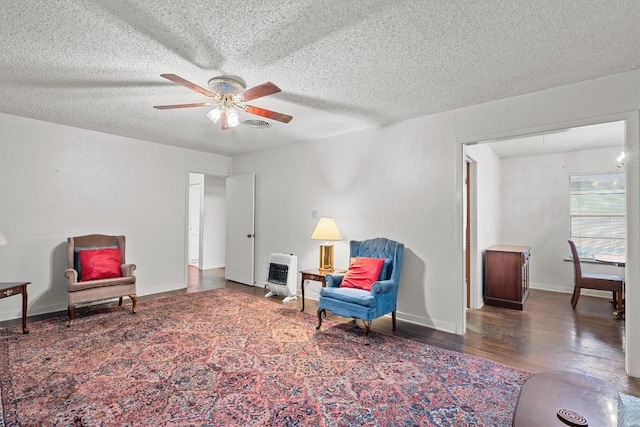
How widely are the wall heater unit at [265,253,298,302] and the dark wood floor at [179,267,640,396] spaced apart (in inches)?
9.1

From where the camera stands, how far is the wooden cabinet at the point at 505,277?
4262mm

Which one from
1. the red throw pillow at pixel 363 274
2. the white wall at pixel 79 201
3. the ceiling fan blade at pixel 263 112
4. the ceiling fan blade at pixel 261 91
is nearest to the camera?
the ceiling fan blade at pixel 261 91

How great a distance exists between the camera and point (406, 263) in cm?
377

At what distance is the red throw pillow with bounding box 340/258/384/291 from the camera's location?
3412 mm

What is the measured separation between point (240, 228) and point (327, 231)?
2.33 metres

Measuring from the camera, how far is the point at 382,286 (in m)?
3.20

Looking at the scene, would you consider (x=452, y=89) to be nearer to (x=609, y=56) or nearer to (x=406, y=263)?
(x=609, y=56)

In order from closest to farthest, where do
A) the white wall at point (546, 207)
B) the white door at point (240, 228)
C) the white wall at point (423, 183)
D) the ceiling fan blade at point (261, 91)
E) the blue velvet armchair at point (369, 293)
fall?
the ceiling fan blade at point (261, 91)
the white wall at point (423, 183)
the blue velvet armchair at point (369, 293)
the white wall at point (546, 207)
the white door at point (240, 228)

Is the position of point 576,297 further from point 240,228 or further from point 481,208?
point 240,228

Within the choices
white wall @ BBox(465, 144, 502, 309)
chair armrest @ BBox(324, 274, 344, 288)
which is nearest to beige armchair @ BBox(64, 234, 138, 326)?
chair armrest @ BBox(324, 274, 344, 288)

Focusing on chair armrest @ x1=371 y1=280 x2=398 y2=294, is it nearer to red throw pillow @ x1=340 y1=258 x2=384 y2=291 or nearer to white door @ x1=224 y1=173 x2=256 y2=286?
red throw pillow @ x1=340 y1=258 x2=384 y2=291

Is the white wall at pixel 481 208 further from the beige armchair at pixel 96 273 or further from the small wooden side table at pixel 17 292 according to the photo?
the small wooden side table at pixel 17 292

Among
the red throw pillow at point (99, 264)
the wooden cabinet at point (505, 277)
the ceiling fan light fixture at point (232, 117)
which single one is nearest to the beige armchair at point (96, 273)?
the red throw pillow at point (99, 264)

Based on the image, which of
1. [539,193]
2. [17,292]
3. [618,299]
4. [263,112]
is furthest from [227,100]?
[539,193]
